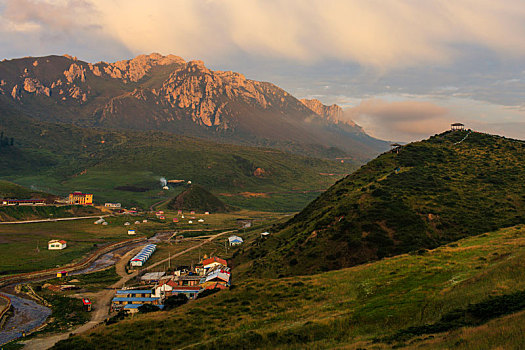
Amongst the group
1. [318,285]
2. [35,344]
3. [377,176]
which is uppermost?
[377,176]

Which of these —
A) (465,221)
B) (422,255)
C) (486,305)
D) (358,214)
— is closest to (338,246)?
(358,214)

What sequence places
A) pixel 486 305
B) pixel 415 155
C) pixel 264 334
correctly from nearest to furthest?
pixel 486 305, pixel 264 334, pixel 415 155

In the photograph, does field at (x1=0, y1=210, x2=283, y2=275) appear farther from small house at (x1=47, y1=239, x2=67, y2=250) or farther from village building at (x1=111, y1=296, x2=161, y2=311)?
village building at (x1=111, y1=296, x2=161, y2=311)

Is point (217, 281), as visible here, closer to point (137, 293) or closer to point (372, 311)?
point (137, 293)

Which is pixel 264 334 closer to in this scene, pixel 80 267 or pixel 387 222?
Answer: pixel 387 222

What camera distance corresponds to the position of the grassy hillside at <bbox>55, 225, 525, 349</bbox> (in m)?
23.9

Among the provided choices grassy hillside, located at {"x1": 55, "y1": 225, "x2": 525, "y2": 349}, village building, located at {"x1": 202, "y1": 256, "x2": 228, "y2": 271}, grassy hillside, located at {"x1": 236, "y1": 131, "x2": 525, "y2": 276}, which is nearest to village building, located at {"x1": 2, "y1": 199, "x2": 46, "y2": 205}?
village building, located at {"x1": 202, "y1": 256, "x2": 228, "y2": 271}

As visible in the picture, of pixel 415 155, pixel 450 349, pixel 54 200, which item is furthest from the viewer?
pixel 54 200

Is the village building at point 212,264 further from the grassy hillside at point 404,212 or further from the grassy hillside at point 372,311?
the grassy hillside at point 372,311

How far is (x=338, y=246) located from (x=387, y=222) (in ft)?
37.8

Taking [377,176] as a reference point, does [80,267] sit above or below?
below

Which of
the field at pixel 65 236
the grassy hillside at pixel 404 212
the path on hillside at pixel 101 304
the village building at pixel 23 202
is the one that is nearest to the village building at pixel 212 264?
the grassy hillside at pixel 404 212

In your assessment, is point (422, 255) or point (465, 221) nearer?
point (422, 255)

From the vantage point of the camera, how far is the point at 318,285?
50031 millimetres
